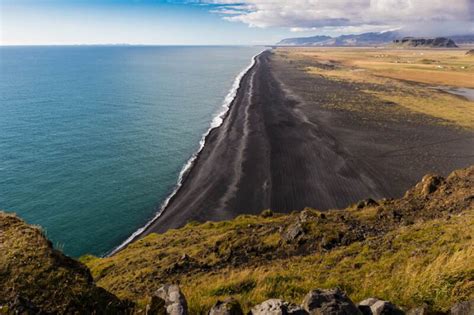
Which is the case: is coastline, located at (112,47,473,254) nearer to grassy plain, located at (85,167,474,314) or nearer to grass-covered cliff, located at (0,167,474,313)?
grass-covered cliff, located at (0,167,474,313)

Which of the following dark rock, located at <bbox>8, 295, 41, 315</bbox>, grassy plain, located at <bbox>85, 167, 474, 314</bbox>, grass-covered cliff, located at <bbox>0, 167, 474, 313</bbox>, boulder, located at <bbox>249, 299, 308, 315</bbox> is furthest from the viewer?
grassy plain, located at <bbox>85, 167, 474, 314</bbox>

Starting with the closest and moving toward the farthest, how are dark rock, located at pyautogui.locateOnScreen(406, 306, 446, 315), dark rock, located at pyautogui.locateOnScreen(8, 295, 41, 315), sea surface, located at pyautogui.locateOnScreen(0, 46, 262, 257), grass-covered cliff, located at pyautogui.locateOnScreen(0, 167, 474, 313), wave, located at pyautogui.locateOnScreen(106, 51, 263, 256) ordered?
1. dark rock, located at pyautogui.locateOnScreen(406, 306, 446, 315)
2. dark rock, located at pyautogui.locateOnScreen(8, 295, 41, 315)
3. grass-covered cliff, located at pyautogui.locateOnScreen(0, 167, 474, 313)
4. wave, located at pyautogui.locateOnScreen(106, 51, 263, 256)
5. sea surface, located at pyautogui.locateOnScreen(0, 46, 262, 257)

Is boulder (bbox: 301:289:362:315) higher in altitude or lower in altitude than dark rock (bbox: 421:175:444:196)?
higher

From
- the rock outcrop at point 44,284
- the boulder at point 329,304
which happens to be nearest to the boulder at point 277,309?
the boulder at point 329,304

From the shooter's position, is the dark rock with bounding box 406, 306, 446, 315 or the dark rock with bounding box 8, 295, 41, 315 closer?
the dark rock with bounding box 406, 306, 446, 315

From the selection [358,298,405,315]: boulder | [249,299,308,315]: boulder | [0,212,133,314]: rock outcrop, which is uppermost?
[249,299,308,315]: boulder

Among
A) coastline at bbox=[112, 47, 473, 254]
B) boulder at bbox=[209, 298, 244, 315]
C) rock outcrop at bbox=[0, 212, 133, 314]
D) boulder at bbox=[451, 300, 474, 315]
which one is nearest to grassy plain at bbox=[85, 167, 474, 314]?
boulder at bbox=[451, 300, 474, 315]
